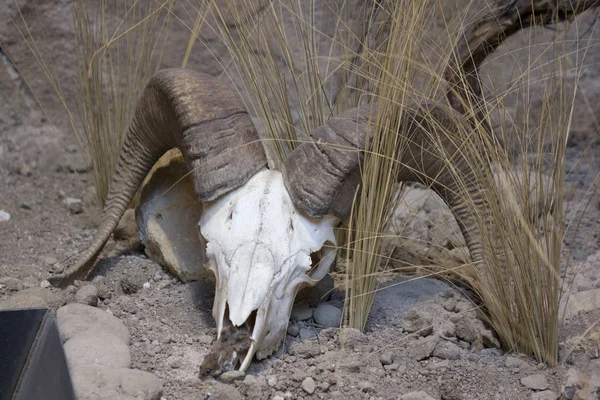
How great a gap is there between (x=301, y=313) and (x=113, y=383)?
3.64 feet

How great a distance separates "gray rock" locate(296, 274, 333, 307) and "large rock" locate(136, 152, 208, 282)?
576 millimetres

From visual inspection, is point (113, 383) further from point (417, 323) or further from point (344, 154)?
point (417, 323)

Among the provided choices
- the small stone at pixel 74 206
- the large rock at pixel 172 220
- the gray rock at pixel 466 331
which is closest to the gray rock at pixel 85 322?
the large rock at pixel 172 220

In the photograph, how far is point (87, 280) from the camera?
4301mm

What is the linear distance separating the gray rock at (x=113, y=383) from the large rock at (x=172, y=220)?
3.68ft

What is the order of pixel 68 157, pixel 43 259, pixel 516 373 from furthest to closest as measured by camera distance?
pixel 68 157 < pixel 43 259 < pixel 516 373

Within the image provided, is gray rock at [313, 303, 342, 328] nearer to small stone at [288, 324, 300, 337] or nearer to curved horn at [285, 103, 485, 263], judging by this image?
small stone at [288, 324, 300, 337]

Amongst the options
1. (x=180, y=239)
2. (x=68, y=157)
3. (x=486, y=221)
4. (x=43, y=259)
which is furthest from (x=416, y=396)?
(x=68, y=157)

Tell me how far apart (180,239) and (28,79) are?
Answer: 242 centimetres

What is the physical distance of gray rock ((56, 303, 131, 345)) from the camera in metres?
3.51

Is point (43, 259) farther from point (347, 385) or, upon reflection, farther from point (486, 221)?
point (486, 221)

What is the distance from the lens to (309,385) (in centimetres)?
329

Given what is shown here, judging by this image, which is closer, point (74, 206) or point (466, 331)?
point (466, 331)

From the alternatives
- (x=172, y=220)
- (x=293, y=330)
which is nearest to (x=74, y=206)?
(x=172, y=220)
